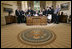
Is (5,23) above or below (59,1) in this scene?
below

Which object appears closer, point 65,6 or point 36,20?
point 36,20

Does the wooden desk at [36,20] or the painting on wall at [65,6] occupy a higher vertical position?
the painting on wall at [65,6]

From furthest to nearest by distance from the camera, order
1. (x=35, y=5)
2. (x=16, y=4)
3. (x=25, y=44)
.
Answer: (x=35, y=5) < (x=16, y=4) < (x=25, y=44)

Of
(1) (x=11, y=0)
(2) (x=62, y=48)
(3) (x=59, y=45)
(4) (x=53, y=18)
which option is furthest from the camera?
(1) (x=11, y=0)

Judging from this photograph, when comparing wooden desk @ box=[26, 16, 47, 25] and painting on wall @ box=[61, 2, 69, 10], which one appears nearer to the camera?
wooden desk @ box=[26, 16, 47, 25]

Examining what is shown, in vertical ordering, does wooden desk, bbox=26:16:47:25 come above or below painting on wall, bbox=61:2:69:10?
below

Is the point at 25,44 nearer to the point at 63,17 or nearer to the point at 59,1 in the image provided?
the point at 63,17

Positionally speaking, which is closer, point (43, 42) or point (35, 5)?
point (43, 42)

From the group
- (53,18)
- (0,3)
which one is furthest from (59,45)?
(0,3)

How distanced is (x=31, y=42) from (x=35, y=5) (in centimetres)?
685

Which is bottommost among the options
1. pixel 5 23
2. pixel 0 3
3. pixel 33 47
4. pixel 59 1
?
pixel 33 47

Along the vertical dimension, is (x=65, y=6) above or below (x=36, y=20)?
above

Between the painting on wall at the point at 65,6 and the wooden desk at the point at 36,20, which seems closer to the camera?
the wooden desk at the point at 36,20

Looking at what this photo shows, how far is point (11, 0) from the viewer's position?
805cm
